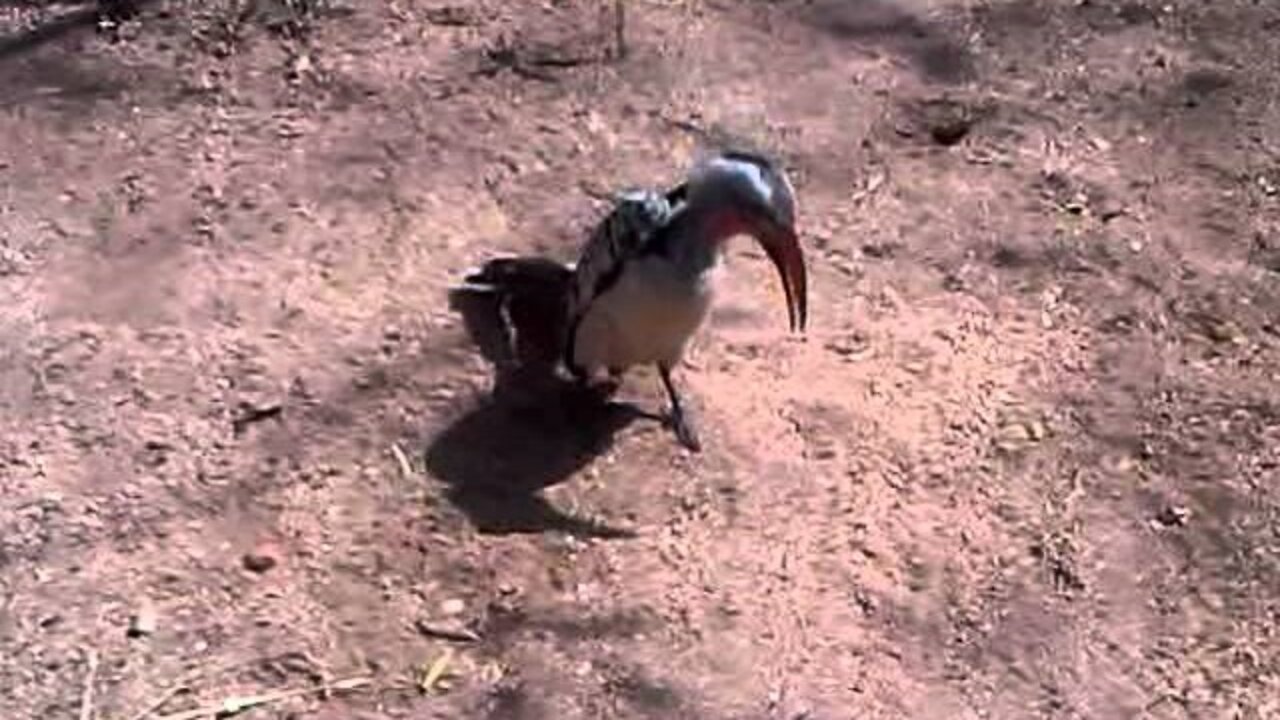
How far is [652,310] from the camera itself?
144 inches

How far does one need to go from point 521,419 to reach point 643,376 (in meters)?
0.29

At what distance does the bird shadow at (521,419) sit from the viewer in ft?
11.8

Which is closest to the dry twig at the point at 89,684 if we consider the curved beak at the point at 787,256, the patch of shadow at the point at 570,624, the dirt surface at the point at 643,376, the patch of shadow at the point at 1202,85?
the dirt surface at the point at 643,376

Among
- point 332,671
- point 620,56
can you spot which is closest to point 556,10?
point 620,56

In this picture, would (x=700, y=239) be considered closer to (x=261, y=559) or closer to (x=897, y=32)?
(x=261, y=559)

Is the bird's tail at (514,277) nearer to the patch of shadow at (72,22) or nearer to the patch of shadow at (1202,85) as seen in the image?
the patch of shadow at (72,22)

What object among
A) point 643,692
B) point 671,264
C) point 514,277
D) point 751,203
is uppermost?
point 751,203

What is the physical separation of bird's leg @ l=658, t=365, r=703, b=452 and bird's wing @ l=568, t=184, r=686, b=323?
0.57 ft

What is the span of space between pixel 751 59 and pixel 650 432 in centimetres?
113

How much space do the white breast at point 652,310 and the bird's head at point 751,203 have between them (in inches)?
3.7

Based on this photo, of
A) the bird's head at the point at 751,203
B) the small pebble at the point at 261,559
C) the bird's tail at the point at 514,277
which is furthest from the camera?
the bird's tail at the point at 514,277

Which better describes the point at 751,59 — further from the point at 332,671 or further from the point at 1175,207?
the point at 332,671

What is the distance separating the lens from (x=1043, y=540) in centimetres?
355

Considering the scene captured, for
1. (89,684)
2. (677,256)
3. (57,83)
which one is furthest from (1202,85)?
(89,684)
